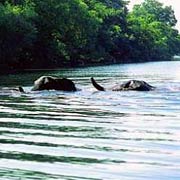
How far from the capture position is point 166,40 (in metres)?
192

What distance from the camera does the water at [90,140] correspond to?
9898 millimetres

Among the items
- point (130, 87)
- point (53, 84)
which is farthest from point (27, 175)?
point (53, 84)

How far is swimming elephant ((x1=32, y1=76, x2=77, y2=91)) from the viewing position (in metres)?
31.2

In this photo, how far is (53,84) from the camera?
31.7 meters

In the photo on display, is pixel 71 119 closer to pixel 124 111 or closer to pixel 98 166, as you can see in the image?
pixel 124 111

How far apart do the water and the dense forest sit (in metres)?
49.8

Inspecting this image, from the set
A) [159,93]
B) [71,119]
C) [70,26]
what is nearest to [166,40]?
[70,26]

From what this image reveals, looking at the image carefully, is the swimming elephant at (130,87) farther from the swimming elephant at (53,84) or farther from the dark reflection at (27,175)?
the dark reflection at (27,175)

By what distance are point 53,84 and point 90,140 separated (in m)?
18.7

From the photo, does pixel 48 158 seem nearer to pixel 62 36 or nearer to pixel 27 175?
pixel 27 175

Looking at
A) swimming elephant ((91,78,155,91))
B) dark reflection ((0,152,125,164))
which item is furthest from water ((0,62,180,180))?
swimming elephant ((91,78,155,91))

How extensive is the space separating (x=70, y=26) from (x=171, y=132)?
8124 cm

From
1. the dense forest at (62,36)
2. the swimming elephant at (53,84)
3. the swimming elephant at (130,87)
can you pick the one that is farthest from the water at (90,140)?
the dense forest at (62,36)

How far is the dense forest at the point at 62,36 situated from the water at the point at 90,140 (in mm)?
49844
